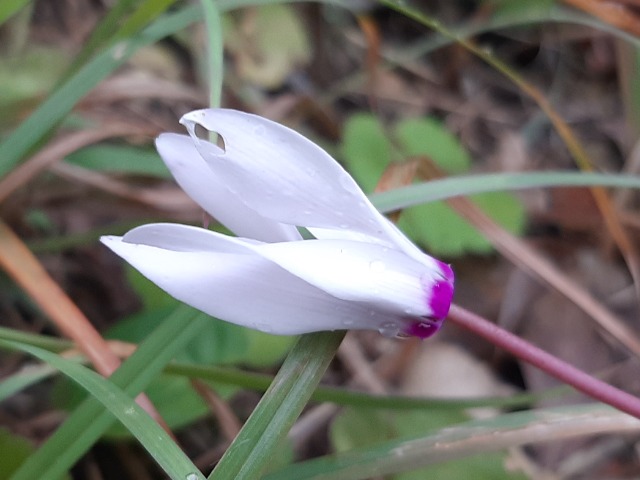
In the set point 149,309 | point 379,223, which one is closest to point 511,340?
point 379,223

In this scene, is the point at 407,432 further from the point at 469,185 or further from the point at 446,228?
the point at 446,228

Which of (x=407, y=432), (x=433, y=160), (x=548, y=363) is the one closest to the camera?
(x=548, y=363)

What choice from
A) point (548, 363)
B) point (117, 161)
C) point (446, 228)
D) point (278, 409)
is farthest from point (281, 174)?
point (446, 228)

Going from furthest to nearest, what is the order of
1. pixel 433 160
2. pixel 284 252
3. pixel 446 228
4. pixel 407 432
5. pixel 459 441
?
pixel 433 160 → pixel 446 228 → pixel 407 432 → pixel 459 441 → pixel 284 252

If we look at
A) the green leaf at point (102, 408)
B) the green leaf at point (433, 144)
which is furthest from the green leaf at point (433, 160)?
the green leaf at point (102, 408)

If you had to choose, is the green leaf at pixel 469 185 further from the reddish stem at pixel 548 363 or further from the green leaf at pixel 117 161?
the green leaf at pixel 117 161
